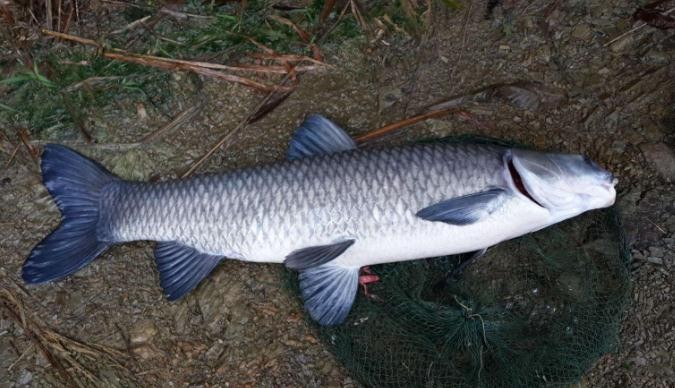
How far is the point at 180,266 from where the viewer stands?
8.63ft

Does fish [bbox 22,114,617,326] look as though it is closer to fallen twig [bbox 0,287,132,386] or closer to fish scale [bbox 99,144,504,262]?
fish scale [bbox 99,144,504,262]

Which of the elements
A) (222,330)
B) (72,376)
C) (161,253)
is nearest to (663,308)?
(222,330)

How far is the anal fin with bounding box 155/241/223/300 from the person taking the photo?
262cm

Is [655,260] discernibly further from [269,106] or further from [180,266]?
[180,266]

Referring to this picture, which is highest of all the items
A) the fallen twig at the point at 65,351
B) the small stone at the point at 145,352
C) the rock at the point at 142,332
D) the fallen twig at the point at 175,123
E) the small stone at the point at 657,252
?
the small stone at the point at 657,252

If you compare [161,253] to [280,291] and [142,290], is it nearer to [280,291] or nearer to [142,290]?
[142,290]

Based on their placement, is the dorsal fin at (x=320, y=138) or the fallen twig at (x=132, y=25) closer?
the dorsal fin at (x=320, y=138)

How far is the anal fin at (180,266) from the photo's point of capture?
103 inches

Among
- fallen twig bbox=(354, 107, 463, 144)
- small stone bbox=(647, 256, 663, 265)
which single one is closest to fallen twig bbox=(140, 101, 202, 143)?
fallen twig bbox=(354, 107, 463, 144)

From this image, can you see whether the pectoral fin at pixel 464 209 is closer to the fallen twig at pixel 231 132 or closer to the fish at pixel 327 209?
the fish at pixel 327 209

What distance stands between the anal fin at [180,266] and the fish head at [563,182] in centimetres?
137

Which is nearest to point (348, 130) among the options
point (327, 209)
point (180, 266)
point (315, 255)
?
point (327, 209)

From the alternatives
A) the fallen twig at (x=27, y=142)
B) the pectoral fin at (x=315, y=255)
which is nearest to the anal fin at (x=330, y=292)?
the pectoral fin at (x=315, y=255)

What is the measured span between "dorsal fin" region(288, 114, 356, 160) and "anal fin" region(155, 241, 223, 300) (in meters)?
0.61
